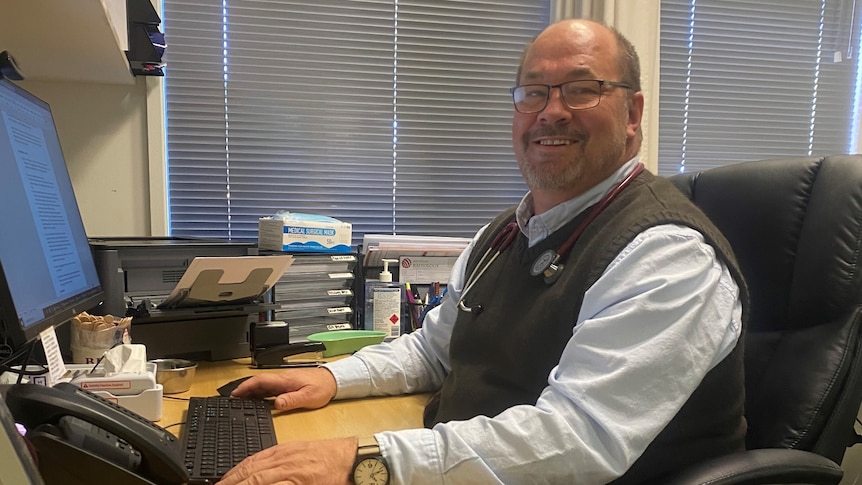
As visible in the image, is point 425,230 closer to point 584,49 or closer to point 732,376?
point 584,49

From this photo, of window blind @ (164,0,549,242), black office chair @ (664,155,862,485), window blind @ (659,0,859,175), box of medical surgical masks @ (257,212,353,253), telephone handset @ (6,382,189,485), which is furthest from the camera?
window blind @ (659,0,859,175)

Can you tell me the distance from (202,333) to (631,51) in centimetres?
113

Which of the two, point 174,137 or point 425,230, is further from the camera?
point 425,230

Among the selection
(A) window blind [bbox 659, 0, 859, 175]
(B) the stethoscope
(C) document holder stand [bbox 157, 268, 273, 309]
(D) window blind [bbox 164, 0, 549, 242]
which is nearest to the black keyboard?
Result: (C) document holder stand [bbox 157, 268, 273, 309]

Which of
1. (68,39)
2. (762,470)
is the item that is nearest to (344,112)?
(68,39)

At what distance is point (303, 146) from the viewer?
1.96m

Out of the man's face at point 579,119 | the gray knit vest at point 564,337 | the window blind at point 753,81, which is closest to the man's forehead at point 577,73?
the man's face at point 579,119

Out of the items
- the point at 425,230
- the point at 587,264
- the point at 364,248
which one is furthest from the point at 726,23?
the point at 587,264

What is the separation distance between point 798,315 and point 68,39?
Result: 1.53 m

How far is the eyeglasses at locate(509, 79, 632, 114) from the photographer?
1.12m

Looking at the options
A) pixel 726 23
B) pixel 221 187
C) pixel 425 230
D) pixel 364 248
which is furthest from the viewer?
pixel 726 23

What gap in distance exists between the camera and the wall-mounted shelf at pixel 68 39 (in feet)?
3.40

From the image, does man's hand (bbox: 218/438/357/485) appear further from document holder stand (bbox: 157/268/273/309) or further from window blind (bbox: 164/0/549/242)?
window blind (bbox: 164/0/549/242)

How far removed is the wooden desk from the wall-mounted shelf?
727mm
